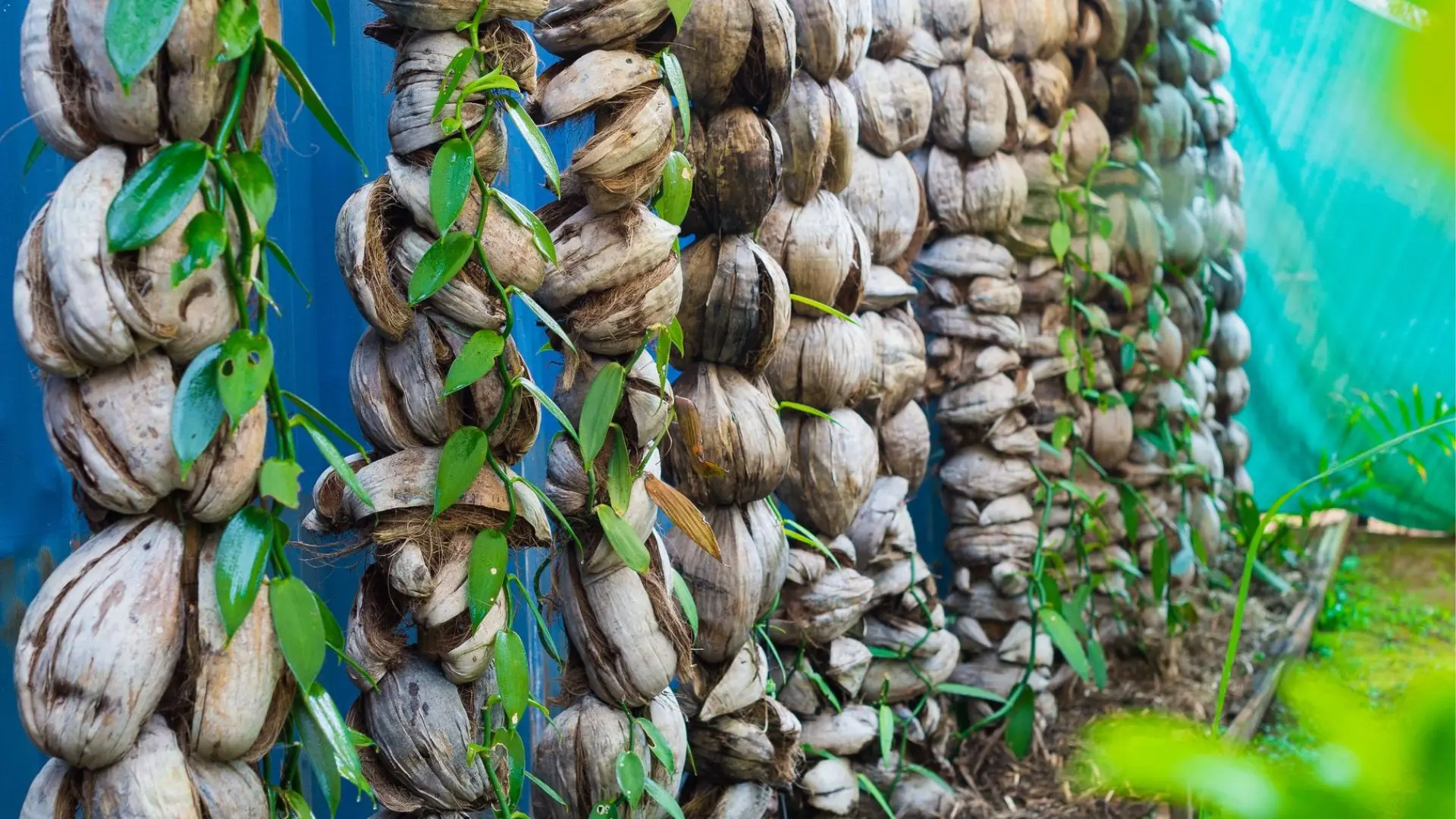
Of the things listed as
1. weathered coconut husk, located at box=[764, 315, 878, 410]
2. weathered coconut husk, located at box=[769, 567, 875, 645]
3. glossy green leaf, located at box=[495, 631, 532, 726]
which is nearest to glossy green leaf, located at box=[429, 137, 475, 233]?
glossy green leaf, located at box=[495, 631, 532, 726]

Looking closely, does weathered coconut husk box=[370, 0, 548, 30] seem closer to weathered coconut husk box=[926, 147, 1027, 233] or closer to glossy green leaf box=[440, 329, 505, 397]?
glossy green leaf box=[440, 329, 505, 397]

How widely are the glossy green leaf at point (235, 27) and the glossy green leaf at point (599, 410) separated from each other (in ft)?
0.90

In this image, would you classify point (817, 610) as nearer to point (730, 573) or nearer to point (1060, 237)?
point (730, 573)

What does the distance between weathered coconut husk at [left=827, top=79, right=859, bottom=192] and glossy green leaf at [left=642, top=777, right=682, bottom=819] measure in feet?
1.59

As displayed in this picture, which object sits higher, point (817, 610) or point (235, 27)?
point (235, 27)

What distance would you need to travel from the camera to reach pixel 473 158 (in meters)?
0.63

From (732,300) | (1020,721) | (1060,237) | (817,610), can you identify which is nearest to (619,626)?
(732,300)

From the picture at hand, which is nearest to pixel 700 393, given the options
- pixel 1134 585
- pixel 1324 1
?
pixel 1134 585

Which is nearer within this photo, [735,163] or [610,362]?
[610,362]

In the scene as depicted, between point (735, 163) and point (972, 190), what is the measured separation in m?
0.63

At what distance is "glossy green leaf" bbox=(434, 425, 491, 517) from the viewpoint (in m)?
0.65

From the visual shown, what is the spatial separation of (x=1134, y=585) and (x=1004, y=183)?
2.22ft

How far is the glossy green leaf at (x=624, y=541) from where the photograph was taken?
0.73 meters

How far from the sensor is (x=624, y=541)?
0.73m
